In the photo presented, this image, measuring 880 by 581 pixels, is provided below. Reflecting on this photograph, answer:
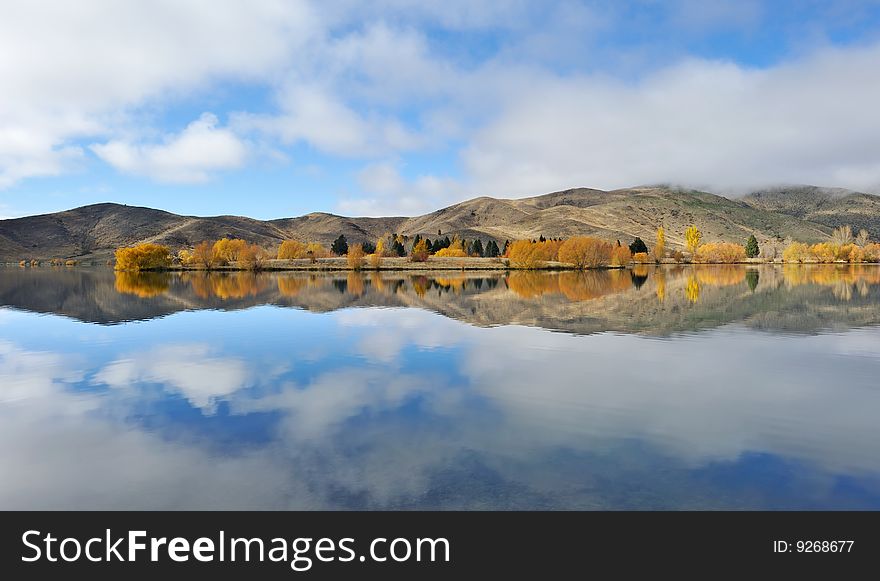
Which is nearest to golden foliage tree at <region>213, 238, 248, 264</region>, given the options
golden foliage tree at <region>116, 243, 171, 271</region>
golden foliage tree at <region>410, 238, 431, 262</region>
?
golden foliage tree at <region>116, 243, 171, 271</region>

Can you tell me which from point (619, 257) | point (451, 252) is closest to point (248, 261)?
point (451, 252)

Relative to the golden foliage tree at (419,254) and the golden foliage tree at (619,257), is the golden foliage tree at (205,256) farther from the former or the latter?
the golden foliage tree at (619,257)

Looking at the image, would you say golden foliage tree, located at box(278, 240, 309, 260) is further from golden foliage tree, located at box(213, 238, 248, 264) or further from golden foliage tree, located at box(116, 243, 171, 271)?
golden foliage tree, located at box(116, 243, 171, 271)

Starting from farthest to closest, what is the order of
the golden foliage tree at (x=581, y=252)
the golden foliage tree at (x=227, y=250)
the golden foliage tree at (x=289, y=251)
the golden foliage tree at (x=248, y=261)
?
the golden foliage tree at (x=289, y=251) < the golden foliage tree at (x=227, y=250) < the golden foliage tree at (x=248, y=261) < the golden foliage tree at (x=581, y=252)

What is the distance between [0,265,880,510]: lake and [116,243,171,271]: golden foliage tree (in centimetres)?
12273

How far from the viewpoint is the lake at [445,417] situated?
12297 mm

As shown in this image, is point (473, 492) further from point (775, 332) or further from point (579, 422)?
point (775, 332)

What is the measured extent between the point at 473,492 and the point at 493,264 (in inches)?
5986

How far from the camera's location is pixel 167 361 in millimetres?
28219

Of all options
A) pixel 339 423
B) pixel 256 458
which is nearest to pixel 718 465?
pixel 339 423

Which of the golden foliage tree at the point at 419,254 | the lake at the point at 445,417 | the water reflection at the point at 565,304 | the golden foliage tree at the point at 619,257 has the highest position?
the golden foliage tree at the point at 419,254

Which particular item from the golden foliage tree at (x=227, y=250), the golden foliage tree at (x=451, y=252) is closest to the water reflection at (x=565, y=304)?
the golden foliage tree at (x=227, y=250)

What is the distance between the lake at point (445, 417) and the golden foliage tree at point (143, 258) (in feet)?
403
